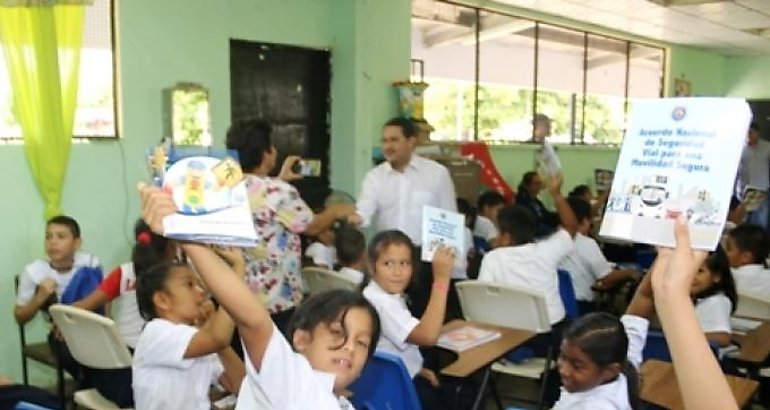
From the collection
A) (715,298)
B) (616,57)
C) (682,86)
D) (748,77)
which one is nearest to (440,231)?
(715,298)

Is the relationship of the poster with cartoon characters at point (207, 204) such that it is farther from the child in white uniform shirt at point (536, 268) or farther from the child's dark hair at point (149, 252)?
the child in white uniform shirt at point (536, 268)

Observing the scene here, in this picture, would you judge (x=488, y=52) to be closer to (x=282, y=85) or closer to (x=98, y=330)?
(x=282, y=85)

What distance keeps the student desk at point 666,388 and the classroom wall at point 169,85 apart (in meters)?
3.26

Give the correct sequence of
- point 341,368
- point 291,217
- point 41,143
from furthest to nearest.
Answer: point 41,143 < point 291,217 < point 341,368

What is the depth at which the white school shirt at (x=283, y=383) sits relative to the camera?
Result: 1313 mm

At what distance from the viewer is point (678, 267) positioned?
107 centimetres

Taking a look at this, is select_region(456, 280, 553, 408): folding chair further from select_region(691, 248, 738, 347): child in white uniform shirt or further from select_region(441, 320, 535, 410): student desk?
select_region(691, 248, 738, 347): child in white uniform shirt

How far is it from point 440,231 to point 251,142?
3.09ft

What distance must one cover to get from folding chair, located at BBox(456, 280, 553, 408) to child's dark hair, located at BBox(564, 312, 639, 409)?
44.7 inches

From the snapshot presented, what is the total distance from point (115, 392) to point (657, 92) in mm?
9555

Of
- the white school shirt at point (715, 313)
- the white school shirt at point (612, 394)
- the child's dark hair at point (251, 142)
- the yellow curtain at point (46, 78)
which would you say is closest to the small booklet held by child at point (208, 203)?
the white school shirt at point (612, 394)

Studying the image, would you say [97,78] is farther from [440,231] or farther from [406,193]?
[440,231]

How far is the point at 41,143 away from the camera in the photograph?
4.13m

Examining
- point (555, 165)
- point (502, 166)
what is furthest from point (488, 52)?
point (555, 165)
